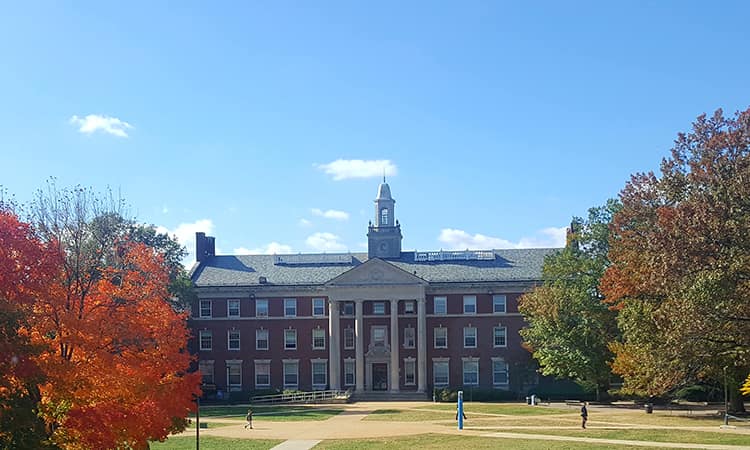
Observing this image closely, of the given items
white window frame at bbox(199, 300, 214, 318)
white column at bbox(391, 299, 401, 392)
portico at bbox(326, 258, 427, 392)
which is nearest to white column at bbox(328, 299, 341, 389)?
portico at bbox(326, 258, 427, 392)

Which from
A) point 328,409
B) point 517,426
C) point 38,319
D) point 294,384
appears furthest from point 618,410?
point 38,319

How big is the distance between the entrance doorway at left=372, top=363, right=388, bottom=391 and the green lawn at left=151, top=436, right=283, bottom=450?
114ft

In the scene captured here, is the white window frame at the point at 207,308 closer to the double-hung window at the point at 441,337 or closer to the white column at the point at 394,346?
the white column at the point at 394,346

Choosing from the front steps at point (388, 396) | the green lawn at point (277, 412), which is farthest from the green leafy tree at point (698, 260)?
the front steps at point (388, 396)

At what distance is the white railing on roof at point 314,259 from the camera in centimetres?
8312

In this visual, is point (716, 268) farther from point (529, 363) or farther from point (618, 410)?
point (529, 363)

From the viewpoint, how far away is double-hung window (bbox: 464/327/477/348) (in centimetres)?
7744

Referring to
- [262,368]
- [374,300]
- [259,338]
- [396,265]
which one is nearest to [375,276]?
[374,300]

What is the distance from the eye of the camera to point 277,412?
6119 cm

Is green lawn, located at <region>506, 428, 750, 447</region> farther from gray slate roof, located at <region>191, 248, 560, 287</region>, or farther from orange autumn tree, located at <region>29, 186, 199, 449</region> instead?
gray slate roof, located at <region>191, 248, 560, 287</region>

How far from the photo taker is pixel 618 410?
6038 centimetres

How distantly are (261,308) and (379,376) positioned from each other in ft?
40.2

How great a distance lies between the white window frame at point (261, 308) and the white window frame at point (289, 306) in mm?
1730

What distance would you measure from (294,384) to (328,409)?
1587 cm
